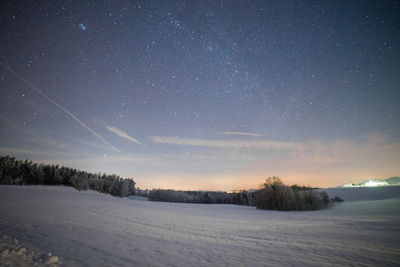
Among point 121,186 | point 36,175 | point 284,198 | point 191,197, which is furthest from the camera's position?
point 191,197

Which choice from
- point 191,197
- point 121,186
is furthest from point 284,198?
point 121,186

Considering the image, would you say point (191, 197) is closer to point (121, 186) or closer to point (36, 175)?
point (121, 186)

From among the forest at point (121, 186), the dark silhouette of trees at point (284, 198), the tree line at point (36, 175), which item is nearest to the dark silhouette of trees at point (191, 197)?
Answer: the forest at point (121, 186)

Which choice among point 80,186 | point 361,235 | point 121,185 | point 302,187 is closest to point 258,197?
point 302,187

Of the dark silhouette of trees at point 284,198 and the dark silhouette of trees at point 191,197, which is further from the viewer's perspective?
the dark silhouette of trees at point 191,197

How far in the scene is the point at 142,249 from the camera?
11.2 ft

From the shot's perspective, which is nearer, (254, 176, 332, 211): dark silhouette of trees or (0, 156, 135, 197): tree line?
(254, 176, 332, 211): dark silhouette of trees

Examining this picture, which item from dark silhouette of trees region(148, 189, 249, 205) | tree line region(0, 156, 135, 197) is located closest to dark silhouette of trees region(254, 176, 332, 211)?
dark silhouette of trees region(148, 189, 249, 205)

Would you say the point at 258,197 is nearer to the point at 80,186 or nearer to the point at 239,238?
the point at 239,238

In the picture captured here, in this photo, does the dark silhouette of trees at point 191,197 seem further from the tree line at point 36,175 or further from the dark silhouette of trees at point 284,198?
the dark silhouette of trees at point 284,198

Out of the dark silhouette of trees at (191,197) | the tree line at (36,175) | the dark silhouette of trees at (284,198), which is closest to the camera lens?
the dark silhouette of trees at (284,198)

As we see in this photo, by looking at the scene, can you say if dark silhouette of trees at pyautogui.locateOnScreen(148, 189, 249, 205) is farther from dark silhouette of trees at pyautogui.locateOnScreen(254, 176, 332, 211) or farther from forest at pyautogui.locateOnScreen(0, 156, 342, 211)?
dark silhouette of trees at pyautogui.locateOnScreen(254, 176, 332, 211)

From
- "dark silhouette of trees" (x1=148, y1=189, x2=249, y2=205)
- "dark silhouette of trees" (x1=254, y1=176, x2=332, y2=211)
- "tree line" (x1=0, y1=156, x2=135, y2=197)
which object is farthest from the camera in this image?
"dark silhouette of trees" (x1=148, y1=189, x2=249, y2=205)

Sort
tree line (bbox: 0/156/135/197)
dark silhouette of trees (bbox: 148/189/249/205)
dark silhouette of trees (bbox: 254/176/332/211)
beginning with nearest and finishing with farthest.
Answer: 1. dark silhouette of trees (bbox: 254/176/332/211)
2. tree line (bbox: 0/156/135/197)
3. dark silhouette of trees (bbox: 148/189/249/205)
